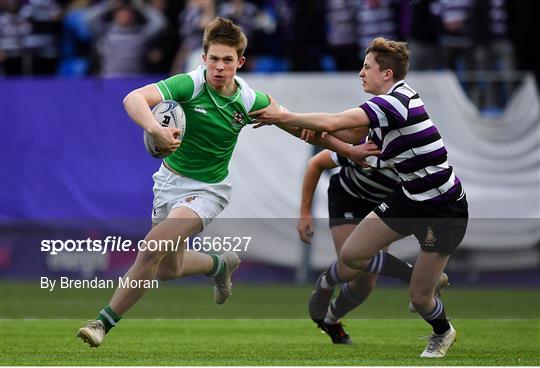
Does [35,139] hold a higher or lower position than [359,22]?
lower

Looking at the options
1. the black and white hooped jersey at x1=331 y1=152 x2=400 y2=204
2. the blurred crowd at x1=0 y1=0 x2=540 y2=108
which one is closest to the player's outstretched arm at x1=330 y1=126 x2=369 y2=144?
the black and white hooped jersey at x1=331 y1=152 x2=400 y2=204

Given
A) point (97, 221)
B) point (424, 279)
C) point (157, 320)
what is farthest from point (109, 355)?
point (97, 221)

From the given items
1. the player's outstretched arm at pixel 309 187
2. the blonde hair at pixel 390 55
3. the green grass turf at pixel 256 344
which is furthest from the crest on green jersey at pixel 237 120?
the green grass turf at pixel 256 344

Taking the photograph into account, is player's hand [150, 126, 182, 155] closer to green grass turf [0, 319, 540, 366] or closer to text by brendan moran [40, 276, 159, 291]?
text by brendan moran [40, 276, 159, 291]

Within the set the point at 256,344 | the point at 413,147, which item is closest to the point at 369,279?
the point at 256,344

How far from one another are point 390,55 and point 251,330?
331 cm

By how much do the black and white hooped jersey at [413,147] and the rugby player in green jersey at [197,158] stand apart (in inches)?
11.6

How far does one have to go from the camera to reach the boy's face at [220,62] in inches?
333

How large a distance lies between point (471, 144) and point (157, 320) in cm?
511

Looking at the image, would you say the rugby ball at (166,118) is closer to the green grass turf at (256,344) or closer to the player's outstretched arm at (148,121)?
the player's outstretched arm at (148,121)

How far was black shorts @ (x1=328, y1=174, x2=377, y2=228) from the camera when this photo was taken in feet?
32.0

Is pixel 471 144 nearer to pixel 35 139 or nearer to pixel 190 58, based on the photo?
pixel 190 58

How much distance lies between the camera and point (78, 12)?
17.5 m

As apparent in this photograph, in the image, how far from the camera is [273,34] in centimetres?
1658
